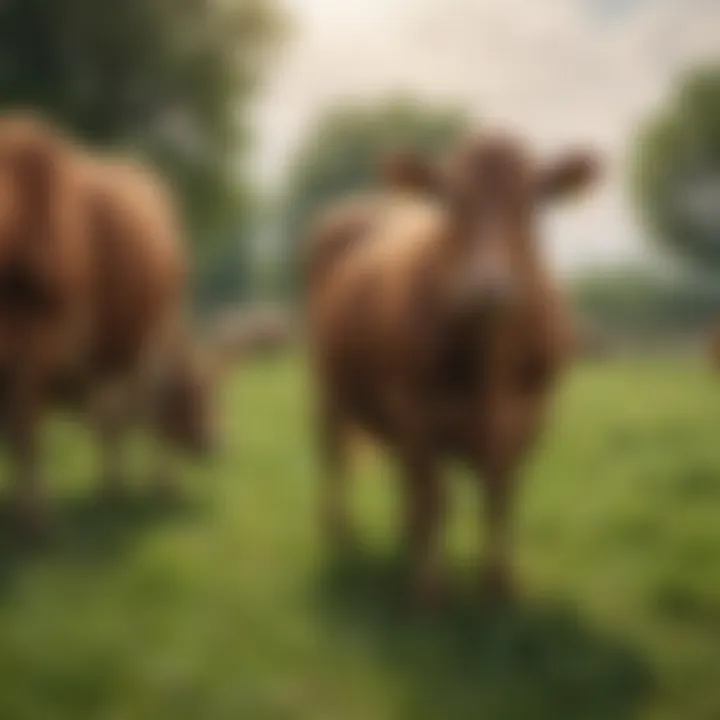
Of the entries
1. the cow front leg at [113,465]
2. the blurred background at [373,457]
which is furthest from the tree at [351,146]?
the cow front leg at [113,465]

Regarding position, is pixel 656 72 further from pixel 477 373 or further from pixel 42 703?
pixel 42 703

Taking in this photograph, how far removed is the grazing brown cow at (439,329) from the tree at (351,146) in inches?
0.8

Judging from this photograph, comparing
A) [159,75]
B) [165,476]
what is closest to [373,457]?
[165,476]

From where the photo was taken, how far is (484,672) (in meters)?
1.18

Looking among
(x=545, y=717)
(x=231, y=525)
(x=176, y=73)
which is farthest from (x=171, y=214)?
(x=545, y=717)

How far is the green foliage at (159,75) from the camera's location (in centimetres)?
121

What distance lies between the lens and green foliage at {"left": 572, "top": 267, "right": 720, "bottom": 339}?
122 cm

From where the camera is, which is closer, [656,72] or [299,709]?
[299,709]

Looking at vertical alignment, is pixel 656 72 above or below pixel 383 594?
above

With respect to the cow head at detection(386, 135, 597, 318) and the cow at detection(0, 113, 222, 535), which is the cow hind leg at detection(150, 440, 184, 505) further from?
the cow head at detection(386, 135, 597, 318)

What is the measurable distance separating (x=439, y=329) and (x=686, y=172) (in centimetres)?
28

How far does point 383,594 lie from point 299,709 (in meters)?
0.13

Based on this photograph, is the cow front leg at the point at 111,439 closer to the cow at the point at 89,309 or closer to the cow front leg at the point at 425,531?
the cow at the point at 89,309

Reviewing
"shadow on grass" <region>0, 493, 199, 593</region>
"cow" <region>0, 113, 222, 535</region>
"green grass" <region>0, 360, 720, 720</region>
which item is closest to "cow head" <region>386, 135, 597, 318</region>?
"green grass" <region>0, 360, 720, 720</region>
